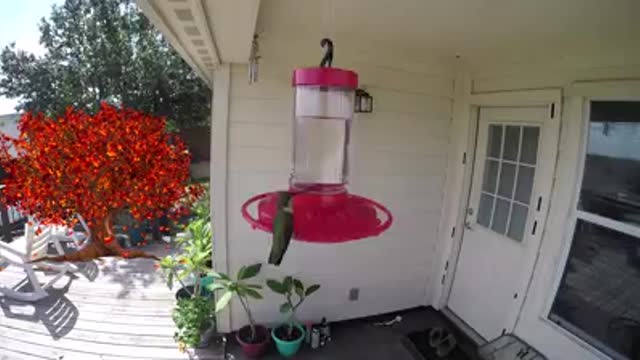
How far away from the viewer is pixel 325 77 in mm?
722

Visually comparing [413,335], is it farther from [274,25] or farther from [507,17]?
[274,25]

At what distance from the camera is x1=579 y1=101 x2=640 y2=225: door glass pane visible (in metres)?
1.52

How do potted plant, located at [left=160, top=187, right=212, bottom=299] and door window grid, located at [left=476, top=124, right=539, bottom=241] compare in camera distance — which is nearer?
door window grid, located at [left=476, top=124, right=539, bottom=241]

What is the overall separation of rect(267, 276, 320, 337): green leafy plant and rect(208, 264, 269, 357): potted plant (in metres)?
0.12

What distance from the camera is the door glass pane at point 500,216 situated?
2307 millimetres

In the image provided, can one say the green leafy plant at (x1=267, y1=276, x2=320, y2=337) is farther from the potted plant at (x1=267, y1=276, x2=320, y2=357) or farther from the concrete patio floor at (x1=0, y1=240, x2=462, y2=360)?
the concrete patio floor at (x1=0, y1=240, x2=462, y2=360)

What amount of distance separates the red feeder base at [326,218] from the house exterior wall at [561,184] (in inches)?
64.0

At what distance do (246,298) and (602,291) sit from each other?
228 cm

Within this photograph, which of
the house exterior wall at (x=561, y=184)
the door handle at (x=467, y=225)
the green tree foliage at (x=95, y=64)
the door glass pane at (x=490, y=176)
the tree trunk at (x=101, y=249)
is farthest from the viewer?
the green tree foliage at (x=95, y=64)

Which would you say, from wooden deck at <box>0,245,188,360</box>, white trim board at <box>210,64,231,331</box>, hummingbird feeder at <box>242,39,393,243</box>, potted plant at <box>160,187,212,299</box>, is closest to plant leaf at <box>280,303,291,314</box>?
white trim board at <box>210,64,231,331</box>

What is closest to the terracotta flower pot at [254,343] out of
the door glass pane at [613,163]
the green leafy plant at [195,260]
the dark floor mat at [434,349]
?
the green leafy plant at [195,260]

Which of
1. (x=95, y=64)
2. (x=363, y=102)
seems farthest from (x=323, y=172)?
(x=95, y=64)

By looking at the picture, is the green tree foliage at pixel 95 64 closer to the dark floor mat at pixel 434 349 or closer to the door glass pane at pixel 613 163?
the dark floor mat at pixel 434 349

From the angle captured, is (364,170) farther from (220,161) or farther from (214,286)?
(214,286)
